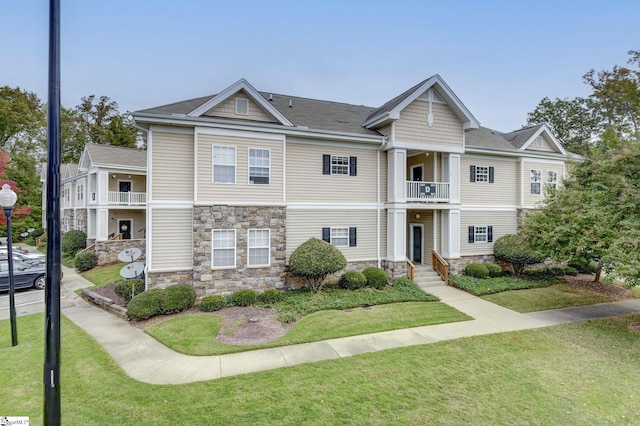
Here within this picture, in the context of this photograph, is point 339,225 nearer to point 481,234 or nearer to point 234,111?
point 234,111

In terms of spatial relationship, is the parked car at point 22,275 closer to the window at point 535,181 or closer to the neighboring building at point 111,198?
the neighboring building at point 111,198

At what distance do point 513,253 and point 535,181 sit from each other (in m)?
5.04

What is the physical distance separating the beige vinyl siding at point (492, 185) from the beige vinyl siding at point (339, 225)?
16.8ft

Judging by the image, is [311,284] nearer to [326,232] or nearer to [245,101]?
[326,232]

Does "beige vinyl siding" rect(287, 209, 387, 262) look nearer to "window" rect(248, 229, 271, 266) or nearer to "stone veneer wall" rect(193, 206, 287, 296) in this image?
"stone veneer wall" rect(193, 206, 287, 296)

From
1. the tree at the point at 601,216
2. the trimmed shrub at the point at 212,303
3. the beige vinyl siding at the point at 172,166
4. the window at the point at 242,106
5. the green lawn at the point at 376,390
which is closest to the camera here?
the green lawn at the point at 376,390

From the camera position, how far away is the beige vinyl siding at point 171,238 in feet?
36.6

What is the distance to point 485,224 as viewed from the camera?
648 inches

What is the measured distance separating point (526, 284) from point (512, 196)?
536 centimetres

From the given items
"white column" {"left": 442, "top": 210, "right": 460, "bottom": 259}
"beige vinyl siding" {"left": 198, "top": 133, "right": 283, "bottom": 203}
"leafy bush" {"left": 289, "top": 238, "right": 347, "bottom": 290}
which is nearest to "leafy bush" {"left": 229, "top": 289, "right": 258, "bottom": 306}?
"leafy bush" {"left": 289, "top": 238, "right": 347, "bottom": 290}

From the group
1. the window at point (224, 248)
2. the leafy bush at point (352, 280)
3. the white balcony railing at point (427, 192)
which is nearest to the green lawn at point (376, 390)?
the window at point (224, 248)

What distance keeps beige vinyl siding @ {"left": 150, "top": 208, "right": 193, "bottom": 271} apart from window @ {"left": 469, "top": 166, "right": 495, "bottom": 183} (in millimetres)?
14208

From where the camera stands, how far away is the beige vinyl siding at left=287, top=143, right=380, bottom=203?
514 inches

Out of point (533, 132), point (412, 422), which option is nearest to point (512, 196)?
point (533, 132)
